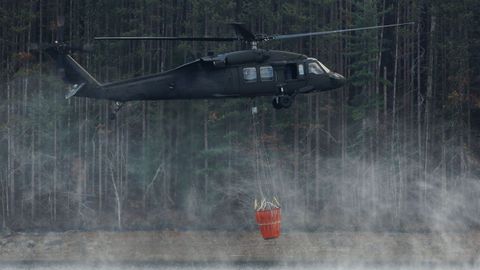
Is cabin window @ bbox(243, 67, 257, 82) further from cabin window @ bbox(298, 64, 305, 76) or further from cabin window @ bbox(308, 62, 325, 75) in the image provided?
cabin window @ bbox(308, 62, 325, 75)

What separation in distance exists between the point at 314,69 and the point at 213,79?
138 inches

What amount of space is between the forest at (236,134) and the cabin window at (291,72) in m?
14.9

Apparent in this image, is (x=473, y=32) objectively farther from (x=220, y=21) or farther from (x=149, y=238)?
(x=149, y=238)

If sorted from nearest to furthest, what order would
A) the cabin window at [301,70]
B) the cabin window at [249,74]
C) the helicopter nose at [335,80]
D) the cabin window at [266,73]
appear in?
1. the cabin window at [249,74]
2. the cabin window at [266,73]
3. the cabin window at [301,70]
4. the helicopter nose at [335,80]

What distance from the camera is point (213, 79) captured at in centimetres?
3077

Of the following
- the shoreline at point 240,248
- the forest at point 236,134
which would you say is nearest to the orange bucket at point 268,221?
the shoreline at point 240,248

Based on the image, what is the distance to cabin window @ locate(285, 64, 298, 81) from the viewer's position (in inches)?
1235

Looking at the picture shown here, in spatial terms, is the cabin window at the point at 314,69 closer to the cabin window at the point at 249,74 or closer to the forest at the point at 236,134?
the cabin window at the point at 249,74

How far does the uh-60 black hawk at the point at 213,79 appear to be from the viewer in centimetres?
3055

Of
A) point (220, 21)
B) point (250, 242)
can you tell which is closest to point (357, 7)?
point (220, 21)

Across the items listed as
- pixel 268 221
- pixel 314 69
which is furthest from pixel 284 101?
pixel 268 221

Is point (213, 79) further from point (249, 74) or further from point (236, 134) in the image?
point (236, 134)

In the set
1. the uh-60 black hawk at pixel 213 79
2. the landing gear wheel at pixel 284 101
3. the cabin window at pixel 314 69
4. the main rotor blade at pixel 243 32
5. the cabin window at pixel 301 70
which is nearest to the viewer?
the main rotor blade at pixel 243 32

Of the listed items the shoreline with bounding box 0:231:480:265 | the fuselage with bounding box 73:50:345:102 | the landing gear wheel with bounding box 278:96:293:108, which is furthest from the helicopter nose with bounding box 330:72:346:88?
the shoreline with bounding box 0:231:480:265
